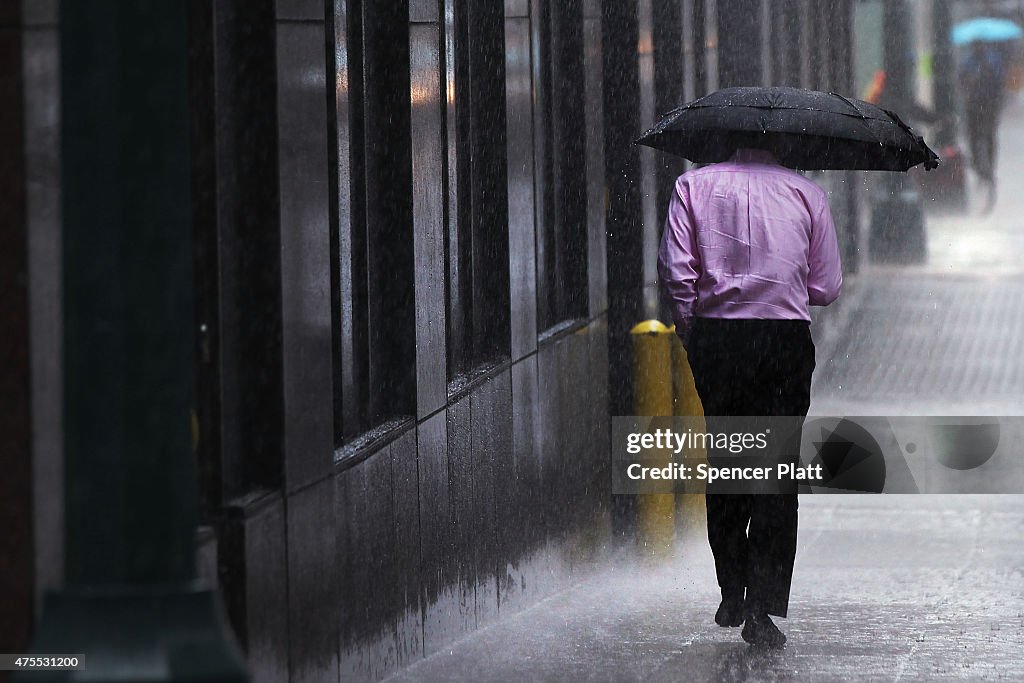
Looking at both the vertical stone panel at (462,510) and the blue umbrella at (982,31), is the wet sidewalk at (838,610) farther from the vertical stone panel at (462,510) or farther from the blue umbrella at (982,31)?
the blue umbrella at (982,31)

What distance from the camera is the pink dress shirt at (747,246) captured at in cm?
608

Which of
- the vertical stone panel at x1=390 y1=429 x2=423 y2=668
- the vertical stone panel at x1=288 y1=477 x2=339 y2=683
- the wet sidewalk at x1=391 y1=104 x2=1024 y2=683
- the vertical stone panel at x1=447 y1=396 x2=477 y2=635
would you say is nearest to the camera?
the vertical stone panel at x1=288 y1=477 x2=339 y2=683

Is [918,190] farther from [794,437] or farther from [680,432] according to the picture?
[794,437]

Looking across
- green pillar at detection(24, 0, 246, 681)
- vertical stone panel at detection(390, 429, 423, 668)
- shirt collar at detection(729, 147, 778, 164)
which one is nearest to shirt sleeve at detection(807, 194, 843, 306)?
shirt collar at detection(729, 147, 778, 164)

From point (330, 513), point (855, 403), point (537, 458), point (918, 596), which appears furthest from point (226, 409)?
point (855, 403)

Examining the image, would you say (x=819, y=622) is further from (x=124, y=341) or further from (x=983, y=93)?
(x=983, y=93)

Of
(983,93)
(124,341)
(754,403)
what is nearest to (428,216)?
(754,403)

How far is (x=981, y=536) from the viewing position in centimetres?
922

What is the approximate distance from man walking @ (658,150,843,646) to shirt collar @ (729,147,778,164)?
41mm

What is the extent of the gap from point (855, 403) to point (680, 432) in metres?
6.26

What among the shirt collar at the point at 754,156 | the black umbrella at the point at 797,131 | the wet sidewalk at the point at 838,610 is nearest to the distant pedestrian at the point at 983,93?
the wet sidewalk at the point at 838,610

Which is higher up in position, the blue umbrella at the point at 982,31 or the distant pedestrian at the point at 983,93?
the blue umbrella at the point at 982,31

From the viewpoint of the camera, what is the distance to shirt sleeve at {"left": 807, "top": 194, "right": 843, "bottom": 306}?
6195mm

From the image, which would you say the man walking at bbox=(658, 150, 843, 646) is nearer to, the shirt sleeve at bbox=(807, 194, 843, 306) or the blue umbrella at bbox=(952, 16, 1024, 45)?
the shirt sleeve at bbox=(807, 194, 843, 306)
